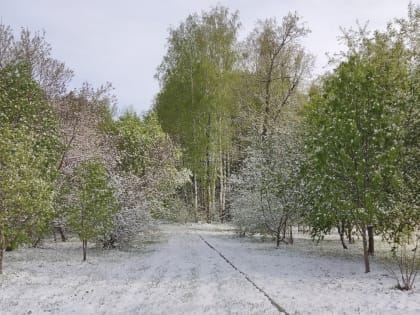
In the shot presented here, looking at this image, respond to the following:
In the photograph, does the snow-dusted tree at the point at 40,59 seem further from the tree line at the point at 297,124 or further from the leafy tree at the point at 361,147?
the leafy tree at the point at 361,147

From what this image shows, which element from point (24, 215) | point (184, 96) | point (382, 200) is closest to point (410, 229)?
point (382, 200)

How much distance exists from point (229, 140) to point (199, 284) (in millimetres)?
17816

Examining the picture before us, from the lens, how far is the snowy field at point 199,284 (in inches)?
251

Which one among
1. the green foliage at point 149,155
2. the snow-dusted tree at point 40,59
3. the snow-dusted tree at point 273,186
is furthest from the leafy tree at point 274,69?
the snow-dusted tree at point 40,59

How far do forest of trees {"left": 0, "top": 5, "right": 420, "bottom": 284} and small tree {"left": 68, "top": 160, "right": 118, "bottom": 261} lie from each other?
0.13ft

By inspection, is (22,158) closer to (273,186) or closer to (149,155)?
(273,186)

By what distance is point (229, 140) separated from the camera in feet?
83.6

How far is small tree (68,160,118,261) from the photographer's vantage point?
11805mm

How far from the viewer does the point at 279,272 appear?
9367mm

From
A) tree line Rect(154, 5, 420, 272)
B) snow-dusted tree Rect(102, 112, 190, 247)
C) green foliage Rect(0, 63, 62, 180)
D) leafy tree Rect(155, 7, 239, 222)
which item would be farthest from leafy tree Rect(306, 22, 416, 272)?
leafy tree Rect(155, 7, 239, 222)

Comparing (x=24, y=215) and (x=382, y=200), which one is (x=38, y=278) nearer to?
(x=24, y=215)

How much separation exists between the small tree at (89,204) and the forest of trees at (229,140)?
4 centimetres

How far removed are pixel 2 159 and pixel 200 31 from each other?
61.0 ft

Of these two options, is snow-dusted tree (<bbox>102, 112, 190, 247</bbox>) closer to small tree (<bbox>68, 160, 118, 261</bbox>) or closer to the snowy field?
small tree (<bbox>68, 160, 118, 261</bbox>)
